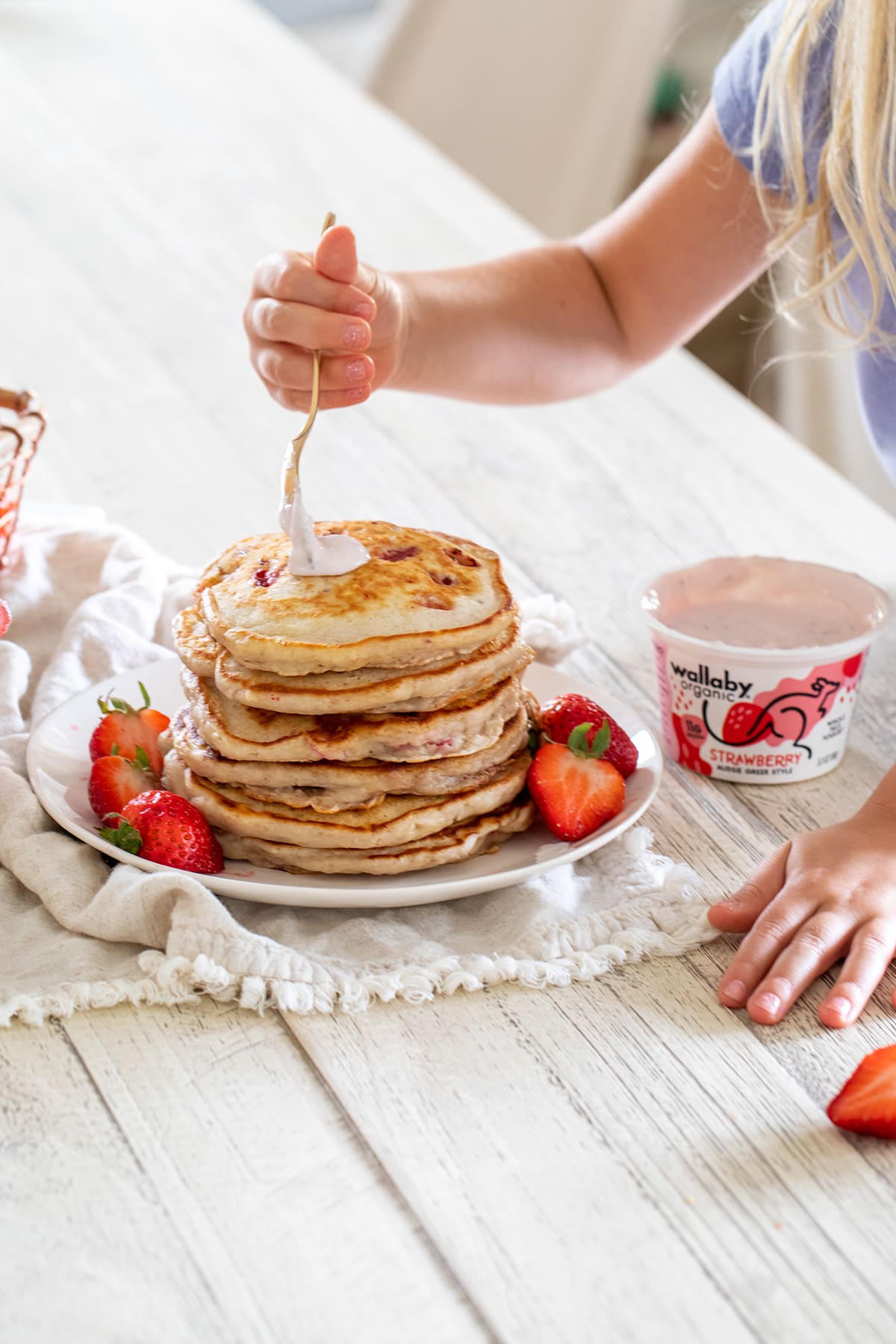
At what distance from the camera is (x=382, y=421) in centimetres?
204

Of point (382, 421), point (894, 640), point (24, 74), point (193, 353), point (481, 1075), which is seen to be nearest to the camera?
point (481, 1075)

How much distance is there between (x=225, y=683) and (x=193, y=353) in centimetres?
122

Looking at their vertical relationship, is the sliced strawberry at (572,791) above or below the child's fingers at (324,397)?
below

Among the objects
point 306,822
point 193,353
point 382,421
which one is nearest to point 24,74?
point 193,353

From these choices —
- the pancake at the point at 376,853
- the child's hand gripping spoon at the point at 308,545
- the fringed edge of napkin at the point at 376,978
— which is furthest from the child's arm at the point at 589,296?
the fringed edge of napkin at the point at 376,978

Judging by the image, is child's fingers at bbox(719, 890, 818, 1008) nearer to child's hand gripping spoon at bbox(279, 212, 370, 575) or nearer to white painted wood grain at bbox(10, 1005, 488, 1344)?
white painted wood grain at bbox(10, 1005, 488, 1344)

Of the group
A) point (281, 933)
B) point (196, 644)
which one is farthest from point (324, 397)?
point (281, 933)

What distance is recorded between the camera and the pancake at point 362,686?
1.07 m

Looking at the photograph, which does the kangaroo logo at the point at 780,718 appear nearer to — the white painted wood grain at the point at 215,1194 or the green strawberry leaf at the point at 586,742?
the green strawberry leaf at the point at 586,742

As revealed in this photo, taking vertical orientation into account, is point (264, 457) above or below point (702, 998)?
below

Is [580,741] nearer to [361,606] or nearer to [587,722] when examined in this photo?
[587,722]

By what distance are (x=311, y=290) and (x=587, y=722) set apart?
0.43 meters

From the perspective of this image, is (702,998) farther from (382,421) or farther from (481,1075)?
(382,421)

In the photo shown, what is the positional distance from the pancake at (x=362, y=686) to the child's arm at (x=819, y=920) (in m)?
0.25
